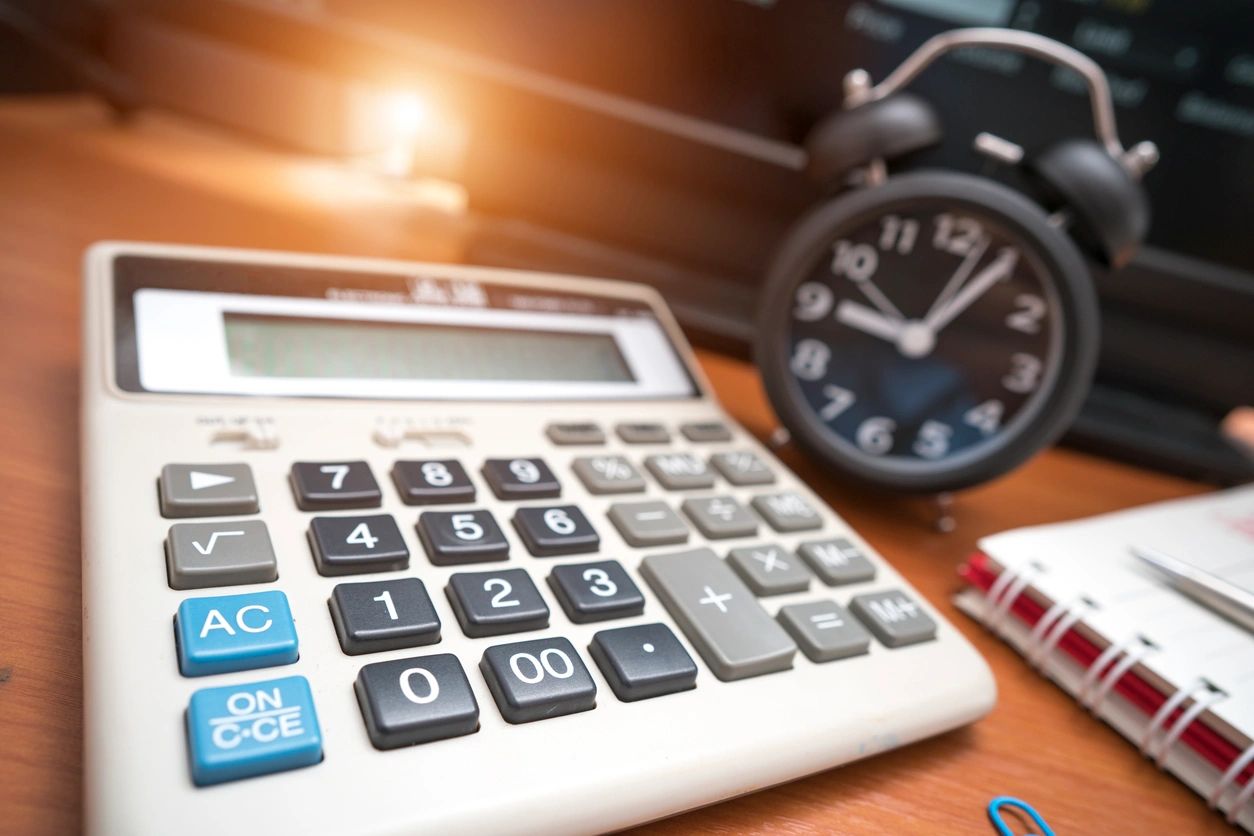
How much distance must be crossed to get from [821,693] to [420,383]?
0.23m

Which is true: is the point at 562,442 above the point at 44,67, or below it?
below

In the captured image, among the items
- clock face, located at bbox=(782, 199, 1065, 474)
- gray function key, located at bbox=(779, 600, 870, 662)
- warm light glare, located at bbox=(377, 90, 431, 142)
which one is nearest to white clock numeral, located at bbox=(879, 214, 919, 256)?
clock face, located at bbox=(782, 199, 1065, 474)

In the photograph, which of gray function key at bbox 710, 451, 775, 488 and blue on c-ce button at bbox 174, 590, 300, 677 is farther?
gray function key at bbox 710, 451, 775, 488

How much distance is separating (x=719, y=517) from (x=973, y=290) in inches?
8.7

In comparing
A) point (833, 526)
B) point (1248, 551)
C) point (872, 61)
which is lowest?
point (1248, 551)

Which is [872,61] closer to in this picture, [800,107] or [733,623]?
[800,107]

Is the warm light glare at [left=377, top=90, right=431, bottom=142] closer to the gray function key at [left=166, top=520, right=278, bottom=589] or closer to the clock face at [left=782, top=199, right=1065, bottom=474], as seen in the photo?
the clock face at [left=782, top=199, right=1065, bottom=474]

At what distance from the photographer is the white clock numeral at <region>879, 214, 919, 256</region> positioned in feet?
1.60

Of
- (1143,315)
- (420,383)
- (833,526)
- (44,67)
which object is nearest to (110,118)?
(44,67)

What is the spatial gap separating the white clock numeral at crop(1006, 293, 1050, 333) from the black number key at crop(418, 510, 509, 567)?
0.32 m

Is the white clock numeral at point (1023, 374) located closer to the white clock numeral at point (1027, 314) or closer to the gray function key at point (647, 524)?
the white clock numeral at point (1027, 314)

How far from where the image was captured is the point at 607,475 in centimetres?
39

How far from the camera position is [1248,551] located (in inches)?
18.1

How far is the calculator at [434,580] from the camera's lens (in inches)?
9.1
